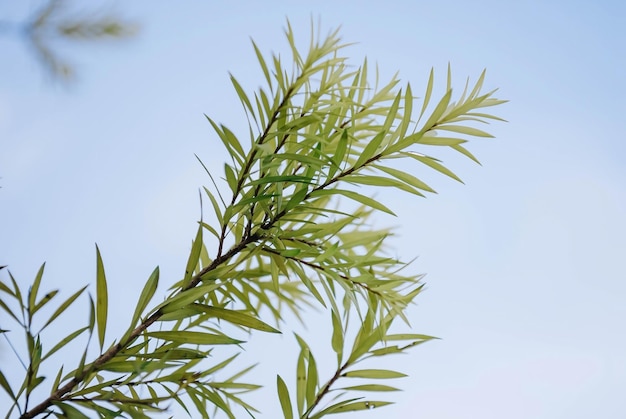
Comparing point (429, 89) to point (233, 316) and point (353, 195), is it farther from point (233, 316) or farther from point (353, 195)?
point (233, 316)

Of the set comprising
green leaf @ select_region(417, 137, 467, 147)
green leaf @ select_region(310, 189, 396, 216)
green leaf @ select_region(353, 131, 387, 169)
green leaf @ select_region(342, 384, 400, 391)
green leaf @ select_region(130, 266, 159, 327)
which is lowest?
green leaf @ select_region(342, 384, 400, 391)

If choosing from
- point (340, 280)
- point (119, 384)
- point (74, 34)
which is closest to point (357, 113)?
point (340, 280)

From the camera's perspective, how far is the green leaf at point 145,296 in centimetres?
43

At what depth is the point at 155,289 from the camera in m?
0.43

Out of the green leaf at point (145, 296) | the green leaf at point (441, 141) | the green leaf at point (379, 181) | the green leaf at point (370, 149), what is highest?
the green leaf at point (441, 141)

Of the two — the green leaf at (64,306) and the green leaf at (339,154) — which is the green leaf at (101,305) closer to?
the green leaf at (64,306)

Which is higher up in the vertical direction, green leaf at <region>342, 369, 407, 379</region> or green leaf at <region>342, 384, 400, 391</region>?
green leaf at <region>342, 369, 407, 379</region>

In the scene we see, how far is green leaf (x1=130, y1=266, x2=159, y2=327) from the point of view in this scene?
434mm

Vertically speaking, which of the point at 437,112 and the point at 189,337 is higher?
the point at 437,112

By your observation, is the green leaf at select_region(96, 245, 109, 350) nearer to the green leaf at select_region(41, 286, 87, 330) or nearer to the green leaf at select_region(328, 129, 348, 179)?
the green leaf at select_region(41, 286, 87, 330)

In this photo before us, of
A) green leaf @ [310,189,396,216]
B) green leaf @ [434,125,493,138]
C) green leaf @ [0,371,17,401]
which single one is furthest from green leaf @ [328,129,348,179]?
green leaf @ [0,371,17,401]

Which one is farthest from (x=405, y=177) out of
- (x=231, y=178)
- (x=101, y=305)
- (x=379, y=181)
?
Result: (x=101, y=305)

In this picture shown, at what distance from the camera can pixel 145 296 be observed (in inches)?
17.2

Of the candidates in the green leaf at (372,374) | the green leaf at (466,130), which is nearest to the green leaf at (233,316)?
the green leaf at (372,374)
